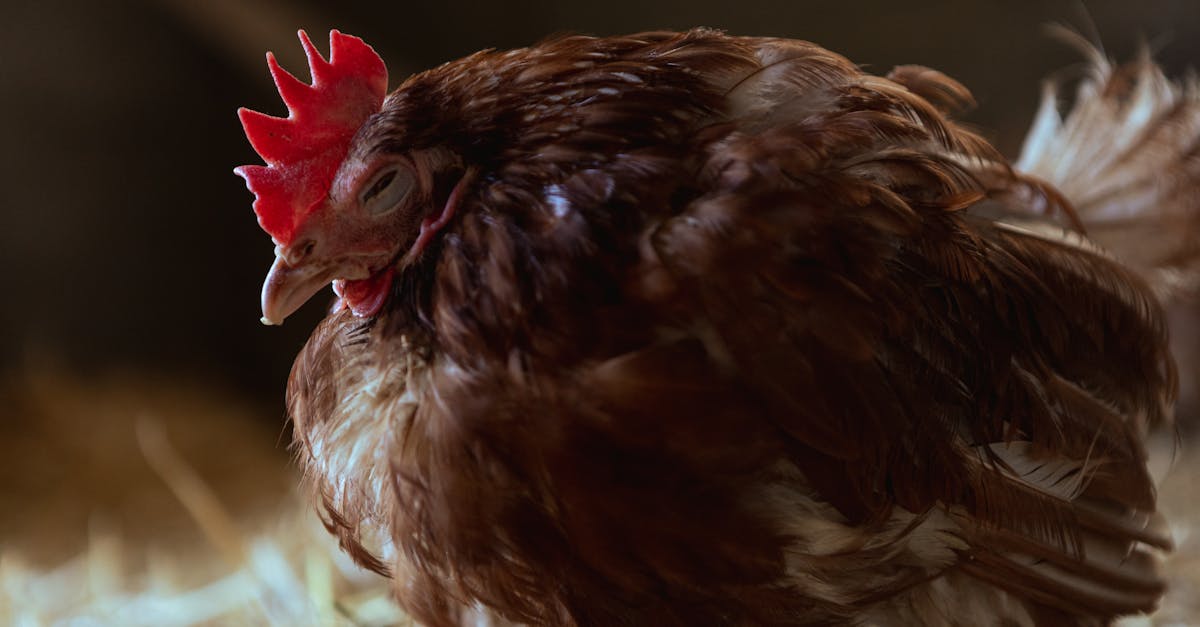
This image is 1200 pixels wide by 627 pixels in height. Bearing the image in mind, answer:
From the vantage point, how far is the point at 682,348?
0.92 meters

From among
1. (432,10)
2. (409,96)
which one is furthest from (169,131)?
(409,96)

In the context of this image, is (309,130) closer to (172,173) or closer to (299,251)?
(299,251)

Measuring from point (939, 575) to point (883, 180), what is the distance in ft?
1.43

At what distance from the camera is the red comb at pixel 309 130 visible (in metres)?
1.05

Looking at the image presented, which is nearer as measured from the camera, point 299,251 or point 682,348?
point 682,348

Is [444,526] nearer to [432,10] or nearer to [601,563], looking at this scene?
[601,563]

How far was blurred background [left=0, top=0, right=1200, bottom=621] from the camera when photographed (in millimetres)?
2650

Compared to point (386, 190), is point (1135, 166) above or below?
below

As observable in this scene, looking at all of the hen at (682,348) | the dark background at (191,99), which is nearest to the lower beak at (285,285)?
the hen at (682,348)

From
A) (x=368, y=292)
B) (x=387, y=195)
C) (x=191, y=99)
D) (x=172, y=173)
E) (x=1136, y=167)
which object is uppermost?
(x=387, y=195)

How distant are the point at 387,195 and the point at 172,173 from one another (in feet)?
6.74

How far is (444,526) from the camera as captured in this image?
3.16ft

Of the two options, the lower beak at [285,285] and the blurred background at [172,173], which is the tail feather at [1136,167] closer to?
the blurred background at [172,173]

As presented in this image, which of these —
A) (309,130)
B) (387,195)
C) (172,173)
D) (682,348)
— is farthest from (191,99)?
(682,348)
